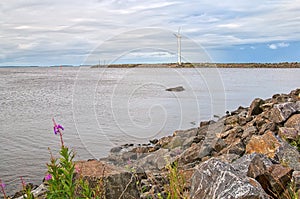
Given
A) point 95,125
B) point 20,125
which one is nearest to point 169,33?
point 95,125

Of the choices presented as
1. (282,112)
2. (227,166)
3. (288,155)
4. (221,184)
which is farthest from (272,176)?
(282,112)

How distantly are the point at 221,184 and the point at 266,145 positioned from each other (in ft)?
12.4

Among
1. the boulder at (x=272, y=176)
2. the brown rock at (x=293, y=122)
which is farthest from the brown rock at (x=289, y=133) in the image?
the boulder at (x=272, y=176)

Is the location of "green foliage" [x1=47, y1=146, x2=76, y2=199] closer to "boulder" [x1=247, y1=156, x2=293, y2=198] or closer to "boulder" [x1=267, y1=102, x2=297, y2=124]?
"boulder" [x1=247, y1=156, x2=293, y2=198]

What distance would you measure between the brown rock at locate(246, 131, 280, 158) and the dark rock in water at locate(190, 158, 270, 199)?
312cm

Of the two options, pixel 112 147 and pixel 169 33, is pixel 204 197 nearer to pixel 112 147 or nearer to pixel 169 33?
pixel 169 33

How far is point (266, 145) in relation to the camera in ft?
26.0

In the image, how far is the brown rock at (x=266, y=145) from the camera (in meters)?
7.68

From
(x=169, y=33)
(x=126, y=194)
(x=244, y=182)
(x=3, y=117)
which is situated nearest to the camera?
(x=244, y=182)

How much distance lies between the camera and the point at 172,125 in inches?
748

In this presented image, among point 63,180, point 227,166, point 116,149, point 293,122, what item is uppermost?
point 63,180

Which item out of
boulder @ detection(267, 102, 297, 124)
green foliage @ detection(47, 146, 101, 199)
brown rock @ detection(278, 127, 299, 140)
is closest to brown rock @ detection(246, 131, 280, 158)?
brown rock @ detection(278, 127, 299, 140)

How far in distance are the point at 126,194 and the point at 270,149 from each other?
12.0 feet

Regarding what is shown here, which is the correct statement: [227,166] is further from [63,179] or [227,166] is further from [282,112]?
[282,112]
